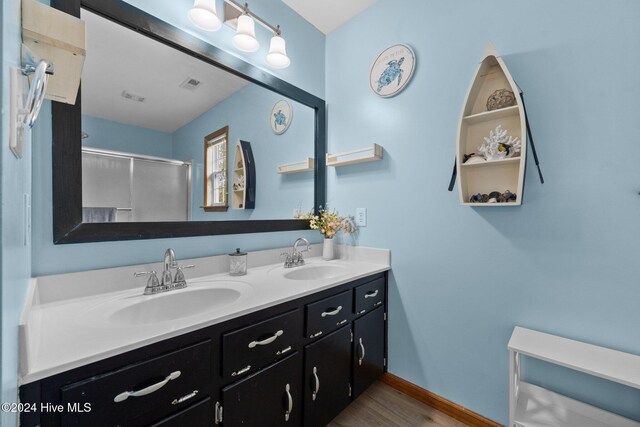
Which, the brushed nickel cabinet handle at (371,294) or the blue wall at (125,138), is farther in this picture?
the brushed nickel cabinet handle at (371,294)

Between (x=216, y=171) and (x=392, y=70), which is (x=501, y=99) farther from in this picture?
(x=216, y=171)

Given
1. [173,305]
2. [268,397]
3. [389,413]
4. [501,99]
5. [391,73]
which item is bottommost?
[389,413]

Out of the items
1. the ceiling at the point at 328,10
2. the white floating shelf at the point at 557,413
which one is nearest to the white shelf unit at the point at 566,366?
the white floating shelf at the point at 557,413

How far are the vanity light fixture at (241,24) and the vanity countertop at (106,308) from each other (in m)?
1.21

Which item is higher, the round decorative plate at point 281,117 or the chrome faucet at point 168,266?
the round decorative plate at point 281,117

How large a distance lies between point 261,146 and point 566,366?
1847 millimetres

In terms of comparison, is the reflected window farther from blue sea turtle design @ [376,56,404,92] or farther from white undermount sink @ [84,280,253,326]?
blue sea turtle design @ [376,56,404,92]

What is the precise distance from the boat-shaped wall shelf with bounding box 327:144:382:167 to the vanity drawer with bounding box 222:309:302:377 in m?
1.11

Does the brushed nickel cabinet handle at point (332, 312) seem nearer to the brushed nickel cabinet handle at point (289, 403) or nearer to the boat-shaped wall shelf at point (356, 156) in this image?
the brushed nickel cabinet handle at point (289, 403)

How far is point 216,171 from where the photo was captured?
1517 mm

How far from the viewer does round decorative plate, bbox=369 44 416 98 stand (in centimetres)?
174

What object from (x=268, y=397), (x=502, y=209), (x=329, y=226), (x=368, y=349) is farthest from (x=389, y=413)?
(x=502, y=209)

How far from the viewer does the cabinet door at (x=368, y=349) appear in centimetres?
156

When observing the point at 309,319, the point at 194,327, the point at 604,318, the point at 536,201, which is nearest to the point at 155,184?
the point at 194,327
